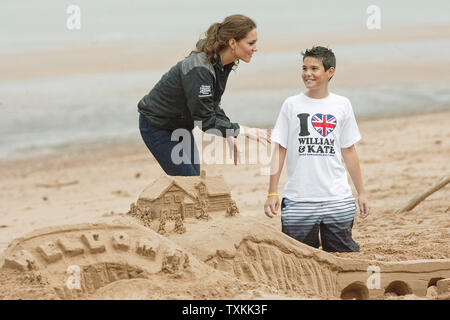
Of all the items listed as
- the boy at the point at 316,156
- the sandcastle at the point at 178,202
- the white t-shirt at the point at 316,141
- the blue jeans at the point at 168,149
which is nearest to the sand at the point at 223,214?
the sandcastle at the point at 178,202

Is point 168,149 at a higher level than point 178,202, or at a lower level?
higher

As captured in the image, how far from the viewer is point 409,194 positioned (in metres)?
9.39

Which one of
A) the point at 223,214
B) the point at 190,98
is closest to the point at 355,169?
the point at 223,214

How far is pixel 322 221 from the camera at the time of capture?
5762 millimetres

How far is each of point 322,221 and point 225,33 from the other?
5.02 ft

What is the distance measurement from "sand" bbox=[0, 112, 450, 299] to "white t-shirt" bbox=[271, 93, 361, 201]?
0.47 meters

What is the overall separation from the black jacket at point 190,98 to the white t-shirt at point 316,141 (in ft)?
1.32

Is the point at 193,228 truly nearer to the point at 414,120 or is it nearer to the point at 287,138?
the point at 287,138

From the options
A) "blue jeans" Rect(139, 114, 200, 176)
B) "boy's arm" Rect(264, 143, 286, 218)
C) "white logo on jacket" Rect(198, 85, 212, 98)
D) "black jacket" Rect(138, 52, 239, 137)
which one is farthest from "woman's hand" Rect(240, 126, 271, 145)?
"blue jeans" Rect(139, 114, 200, 176)

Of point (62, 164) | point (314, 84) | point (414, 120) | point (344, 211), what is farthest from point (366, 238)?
point (414, 120)

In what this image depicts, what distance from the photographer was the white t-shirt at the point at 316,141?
5.64 m

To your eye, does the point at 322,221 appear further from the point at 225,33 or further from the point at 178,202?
the point at 225,33

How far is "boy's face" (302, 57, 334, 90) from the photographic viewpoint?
18.5ft

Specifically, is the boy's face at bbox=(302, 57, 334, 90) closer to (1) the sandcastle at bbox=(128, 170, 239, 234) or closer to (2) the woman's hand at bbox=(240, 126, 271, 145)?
(2) the woman's hand at bbox=(240, 126, 271, 145)
